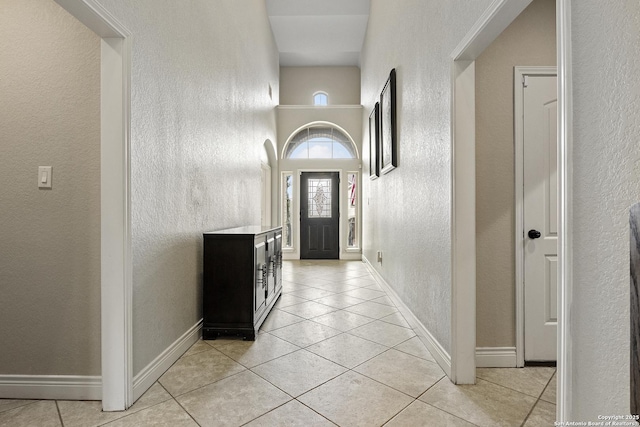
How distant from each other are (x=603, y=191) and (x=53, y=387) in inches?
101

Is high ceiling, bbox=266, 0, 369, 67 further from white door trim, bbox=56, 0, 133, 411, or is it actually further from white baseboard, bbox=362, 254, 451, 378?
white door trim, bbox=56, 0, 133, 411

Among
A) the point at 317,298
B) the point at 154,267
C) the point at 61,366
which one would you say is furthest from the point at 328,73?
the point at 61,366

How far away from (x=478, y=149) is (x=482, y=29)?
779mm

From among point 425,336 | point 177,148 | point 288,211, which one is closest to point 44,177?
point 177,148

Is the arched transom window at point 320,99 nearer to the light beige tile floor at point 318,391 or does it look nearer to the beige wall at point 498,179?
the beige wall at point 498,179

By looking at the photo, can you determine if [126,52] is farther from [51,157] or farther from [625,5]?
[625,5]

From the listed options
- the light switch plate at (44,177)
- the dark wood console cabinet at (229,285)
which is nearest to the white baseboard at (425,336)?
the dark wood console cabinet at (229,285)

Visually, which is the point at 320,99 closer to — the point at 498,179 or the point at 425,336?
the point at 498,179

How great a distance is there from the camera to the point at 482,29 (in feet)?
5.37

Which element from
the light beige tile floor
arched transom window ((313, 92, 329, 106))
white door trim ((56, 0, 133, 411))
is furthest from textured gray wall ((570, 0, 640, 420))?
arched transom window ((313, 92, 329, 106))

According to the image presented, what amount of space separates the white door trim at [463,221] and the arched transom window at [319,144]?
5.53 meters

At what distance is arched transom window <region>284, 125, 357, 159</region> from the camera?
24.7 ft

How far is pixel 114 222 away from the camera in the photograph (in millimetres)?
1729

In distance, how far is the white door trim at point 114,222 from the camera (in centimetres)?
172
